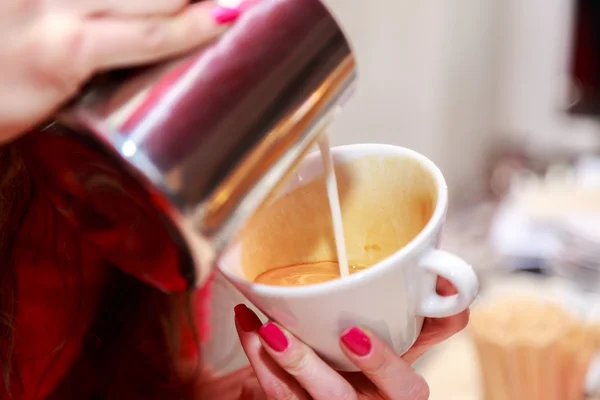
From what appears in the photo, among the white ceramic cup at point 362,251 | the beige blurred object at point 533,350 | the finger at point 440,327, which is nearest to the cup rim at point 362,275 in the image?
the white ceramic cup at point 362,251

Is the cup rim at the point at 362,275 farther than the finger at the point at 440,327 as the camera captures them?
No

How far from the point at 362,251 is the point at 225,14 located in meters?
0.30

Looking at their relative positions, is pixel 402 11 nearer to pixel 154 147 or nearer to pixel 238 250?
pixel 238 250

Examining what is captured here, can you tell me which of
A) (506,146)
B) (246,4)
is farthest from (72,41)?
(506,146)

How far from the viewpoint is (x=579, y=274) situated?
1144mm

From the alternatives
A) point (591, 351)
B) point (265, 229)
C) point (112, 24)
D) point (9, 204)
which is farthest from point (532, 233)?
point (112, 24)

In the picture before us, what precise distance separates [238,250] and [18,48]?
24cm

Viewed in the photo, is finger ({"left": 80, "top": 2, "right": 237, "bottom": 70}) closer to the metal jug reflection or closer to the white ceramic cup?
the metal jug reflection

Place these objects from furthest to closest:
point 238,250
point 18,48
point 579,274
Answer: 1. point 579,274
2. point 238,250
3. point 18,48

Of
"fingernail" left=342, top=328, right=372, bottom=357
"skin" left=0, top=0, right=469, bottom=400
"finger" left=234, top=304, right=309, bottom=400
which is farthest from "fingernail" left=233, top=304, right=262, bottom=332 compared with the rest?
"skin" left=0, top=0, right=469, bottom=400

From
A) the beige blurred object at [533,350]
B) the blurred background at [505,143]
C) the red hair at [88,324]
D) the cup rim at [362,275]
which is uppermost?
the cup rim at [362,275]

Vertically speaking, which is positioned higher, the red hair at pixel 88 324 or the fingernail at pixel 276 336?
the fingernail at pixel 276 336

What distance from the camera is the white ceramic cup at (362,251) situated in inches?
16.5

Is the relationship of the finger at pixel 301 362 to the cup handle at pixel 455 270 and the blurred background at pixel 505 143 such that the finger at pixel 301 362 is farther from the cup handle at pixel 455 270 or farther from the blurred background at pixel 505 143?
the blurred background at pixel 505 143
